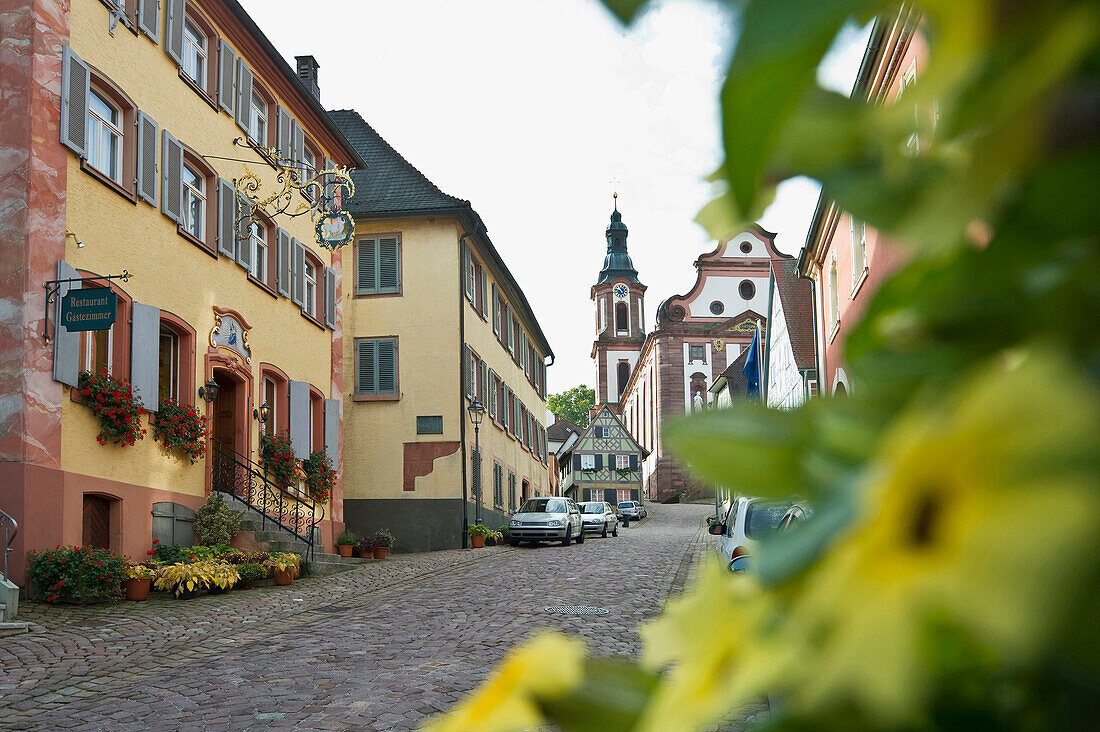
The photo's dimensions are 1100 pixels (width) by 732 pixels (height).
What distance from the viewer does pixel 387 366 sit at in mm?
25000

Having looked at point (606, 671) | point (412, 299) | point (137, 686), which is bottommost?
point (137, 686)

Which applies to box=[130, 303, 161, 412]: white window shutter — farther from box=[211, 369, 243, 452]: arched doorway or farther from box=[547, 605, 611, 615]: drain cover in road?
box=[547, 605, 611, 615]: drain cover in road

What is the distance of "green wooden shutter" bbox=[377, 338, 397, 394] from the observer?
24922 millimetres

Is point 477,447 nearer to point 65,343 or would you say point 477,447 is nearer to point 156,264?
point 156,264

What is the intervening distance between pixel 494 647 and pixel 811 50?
8.81m

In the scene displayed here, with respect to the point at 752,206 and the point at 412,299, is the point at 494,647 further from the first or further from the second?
the point at 412,299

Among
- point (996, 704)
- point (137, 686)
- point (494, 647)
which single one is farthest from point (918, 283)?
point (494, 647)

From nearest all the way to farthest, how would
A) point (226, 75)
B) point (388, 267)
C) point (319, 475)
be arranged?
point (226, 75) → point (319, 475) → point (388, 267)

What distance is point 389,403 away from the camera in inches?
981

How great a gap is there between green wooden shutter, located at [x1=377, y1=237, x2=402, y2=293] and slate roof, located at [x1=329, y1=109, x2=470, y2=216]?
83 centimetres

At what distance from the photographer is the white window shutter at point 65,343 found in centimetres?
1153

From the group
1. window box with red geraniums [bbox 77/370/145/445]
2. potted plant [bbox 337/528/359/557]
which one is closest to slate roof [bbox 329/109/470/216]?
potted plant [bbox 337/528/359/557]

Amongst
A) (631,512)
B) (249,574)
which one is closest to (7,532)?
(249,574)

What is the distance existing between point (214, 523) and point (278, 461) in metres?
2.92
